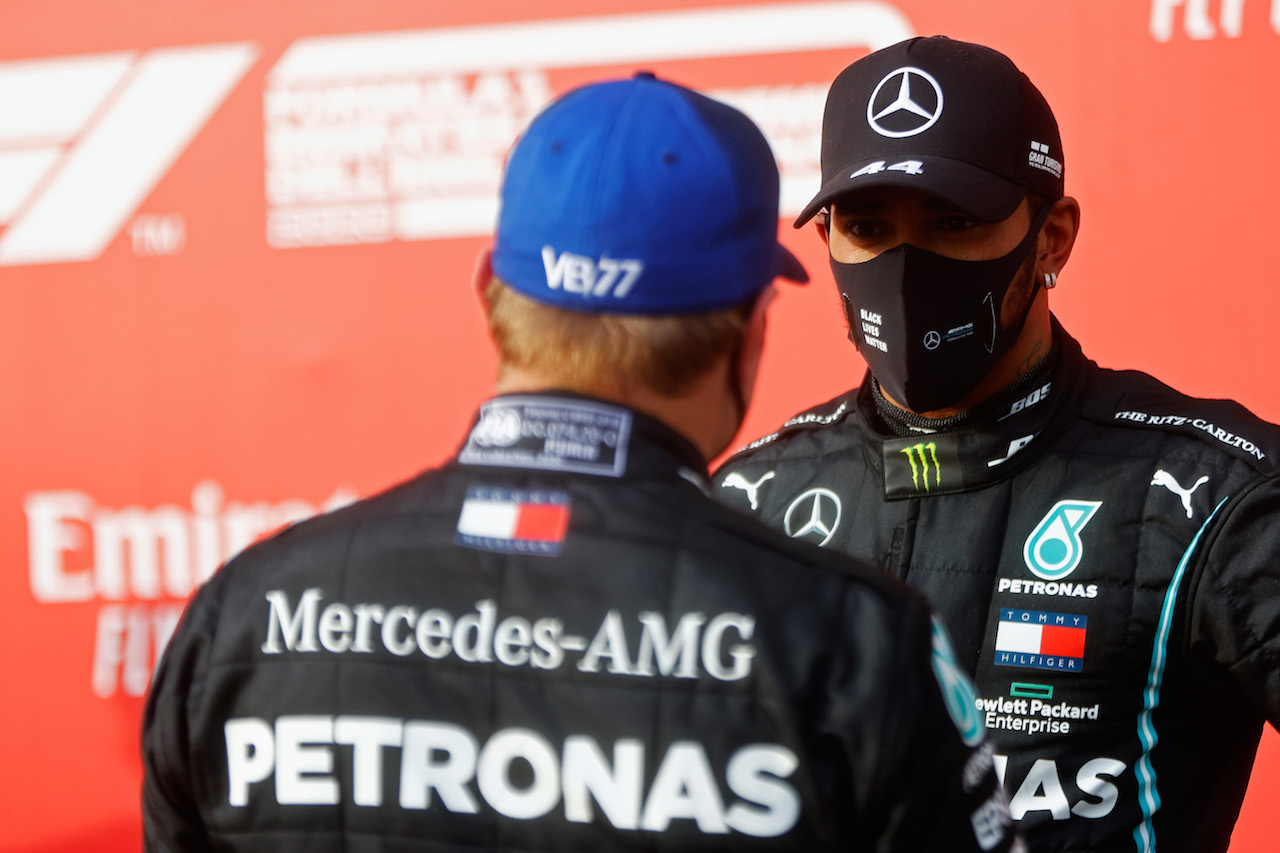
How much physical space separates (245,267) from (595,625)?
1.82 m

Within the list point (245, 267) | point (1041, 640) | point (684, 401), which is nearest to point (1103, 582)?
point (1041, 640)

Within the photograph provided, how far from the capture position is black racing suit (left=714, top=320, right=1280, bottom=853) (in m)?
1.18

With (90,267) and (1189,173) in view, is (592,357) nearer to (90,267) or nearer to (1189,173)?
(1189,173)

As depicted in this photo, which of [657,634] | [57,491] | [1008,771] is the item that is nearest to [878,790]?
[657,634]

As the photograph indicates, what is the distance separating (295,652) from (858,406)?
86 centimetres

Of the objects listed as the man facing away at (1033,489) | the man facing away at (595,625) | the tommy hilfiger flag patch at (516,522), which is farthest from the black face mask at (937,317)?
the tommy hilfiger flag patch at (516,522)

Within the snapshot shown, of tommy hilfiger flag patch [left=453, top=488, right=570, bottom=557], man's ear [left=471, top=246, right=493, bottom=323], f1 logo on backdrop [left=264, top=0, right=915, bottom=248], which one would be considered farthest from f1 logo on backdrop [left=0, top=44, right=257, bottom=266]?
tommy hilfiger flag patch [left=453, top=488, right=570, bottom=557]

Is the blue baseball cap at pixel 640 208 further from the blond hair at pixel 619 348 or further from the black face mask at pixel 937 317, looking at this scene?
the black face mask at pixel 937 317

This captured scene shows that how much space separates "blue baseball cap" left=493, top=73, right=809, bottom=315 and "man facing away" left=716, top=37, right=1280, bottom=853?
52 centimetres

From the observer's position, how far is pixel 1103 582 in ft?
4.08

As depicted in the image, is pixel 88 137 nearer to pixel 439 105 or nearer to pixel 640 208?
pixel 439 105

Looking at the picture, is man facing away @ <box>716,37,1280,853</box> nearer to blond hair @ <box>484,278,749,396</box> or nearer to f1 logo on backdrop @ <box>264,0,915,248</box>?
blond hair @ <box>484,278,749,396</box>

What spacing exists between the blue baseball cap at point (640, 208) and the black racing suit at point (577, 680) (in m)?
0.08

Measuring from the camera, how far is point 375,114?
7.42ft
